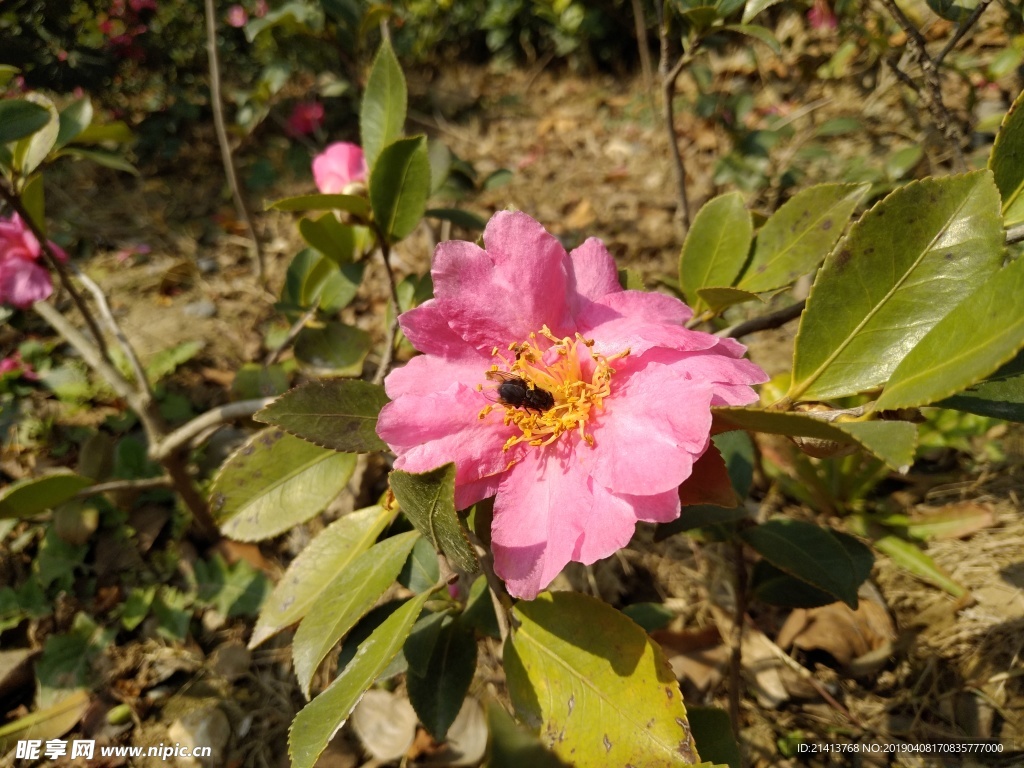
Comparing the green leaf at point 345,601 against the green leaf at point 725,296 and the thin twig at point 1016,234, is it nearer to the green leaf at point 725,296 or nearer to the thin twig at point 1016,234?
the green leaf at point 725,296

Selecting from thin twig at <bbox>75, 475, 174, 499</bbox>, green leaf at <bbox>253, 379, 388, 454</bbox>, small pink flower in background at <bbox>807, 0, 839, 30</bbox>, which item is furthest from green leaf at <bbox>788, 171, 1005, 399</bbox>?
small pink flower in background at <bbox>807, 0, 839, 30</bbox>

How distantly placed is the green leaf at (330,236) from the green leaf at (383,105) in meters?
0.13

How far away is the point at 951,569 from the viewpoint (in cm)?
158

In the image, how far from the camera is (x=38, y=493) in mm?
1108

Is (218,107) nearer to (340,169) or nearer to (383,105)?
(340,169)

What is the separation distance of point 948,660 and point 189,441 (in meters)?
1.76

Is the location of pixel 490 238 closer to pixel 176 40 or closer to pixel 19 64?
pixel 19 64

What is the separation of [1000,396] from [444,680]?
0.81 metres

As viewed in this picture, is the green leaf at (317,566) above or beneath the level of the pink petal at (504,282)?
beneath

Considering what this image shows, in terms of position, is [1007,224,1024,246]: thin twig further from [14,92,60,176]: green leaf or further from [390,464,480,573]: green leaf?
[14,92,60,176]: green leaf

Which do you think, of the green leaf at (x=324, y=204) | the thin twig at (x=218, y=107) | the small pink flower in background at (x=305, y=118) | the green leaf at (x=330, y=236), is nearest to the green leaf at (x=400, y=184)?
the green leaf at (x=324, y=204)

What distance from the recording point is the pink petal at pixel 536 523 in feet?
2.23

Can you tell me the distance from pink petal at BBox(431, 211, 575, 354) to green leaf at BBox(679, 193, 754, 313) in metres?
0.31

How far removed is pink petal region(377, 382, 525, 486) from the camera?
722 millimetres
